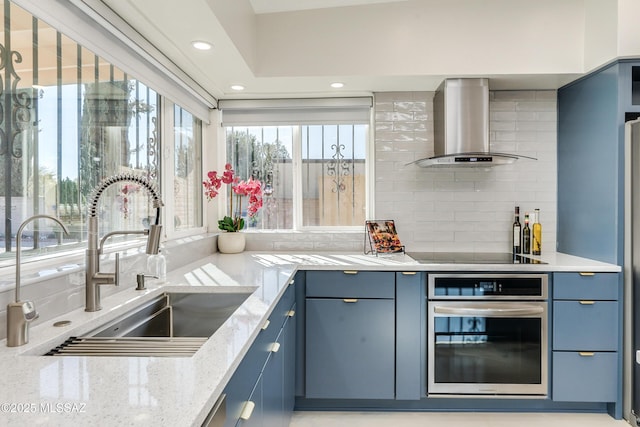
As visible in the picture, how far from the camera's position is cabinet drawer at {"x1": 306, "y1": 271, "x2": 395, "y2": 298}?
242 centimetres

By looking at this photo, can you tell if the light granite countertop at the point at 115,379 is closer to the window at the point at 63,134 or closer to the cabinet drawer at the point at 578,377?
the window at the point at 63,134

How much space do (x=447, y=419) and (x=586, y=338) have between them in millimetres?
983

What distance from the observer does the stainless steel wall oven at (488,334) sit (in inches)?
93.0

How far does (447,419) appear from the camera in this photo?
2410 millimetres

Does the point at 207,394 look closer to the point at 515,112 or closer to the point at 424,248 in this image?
the point at 424,248

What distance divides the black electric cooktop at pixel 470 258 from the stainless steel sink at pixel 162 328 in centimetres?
135

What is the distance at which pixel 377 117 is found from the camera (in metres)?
3.04

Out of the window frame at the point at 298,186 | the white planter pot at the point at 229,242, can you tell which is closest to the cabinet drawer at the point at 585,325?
the window frame at the point at 298,186

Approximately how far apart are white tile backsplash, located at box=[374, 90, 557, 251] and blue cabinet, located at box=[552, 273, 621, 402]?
2.20 ft

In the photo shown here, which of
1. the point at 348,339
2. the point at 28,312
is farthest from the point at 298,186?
the point at 28,312

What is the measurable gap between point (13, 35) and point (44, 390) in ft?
3.82

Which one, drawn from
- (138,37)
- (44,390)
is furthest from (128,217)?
(44,390)

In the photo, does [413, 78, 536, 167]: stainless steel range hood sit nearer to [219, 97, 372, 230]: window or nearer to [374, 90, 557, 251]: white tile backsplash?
[374, 90, 557, 251]: white tile backsplash

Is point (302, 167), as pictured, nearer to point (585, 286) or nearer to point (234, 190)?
point (234, 190)
